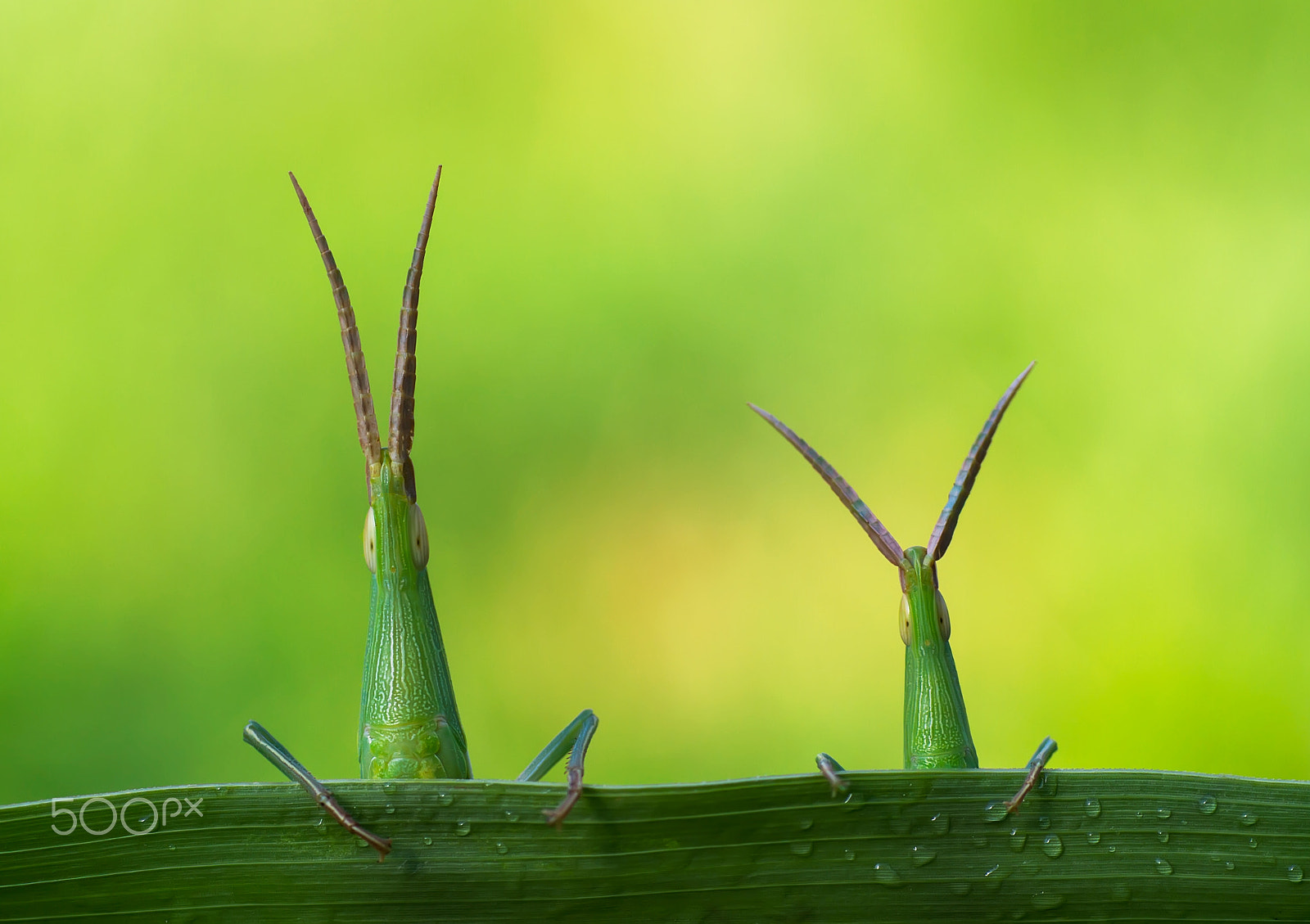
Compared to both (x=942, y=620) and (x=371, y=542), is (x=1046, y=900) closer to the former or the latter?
(x=942, y=620)

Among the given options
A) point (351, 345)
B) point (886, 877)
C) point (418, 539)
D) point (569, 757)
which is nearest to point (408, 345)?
point (351, 345)

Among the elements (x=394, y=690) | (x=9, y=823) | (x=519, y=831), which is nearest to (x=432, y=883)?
(x=519, y=831)

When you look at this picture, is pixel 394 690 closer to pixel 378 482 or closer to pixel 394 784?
pixel 378 482

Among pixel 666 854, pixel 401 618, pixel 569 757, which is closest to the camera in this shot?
pixel 666 854

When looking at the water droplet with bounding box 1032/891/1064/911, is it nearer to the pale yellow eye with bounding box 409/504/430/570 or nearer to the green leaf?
the green leaf

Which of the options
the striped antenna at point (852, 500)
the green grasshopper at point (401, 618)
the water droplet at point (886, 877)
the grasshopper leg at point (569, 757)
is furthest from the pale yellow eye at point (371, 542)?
the water droplet at point (886, 877)

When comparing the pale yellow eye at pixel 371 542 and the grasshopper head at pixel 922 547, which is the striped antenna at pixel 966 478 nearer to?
the grasshopper head at pixel 922 547
